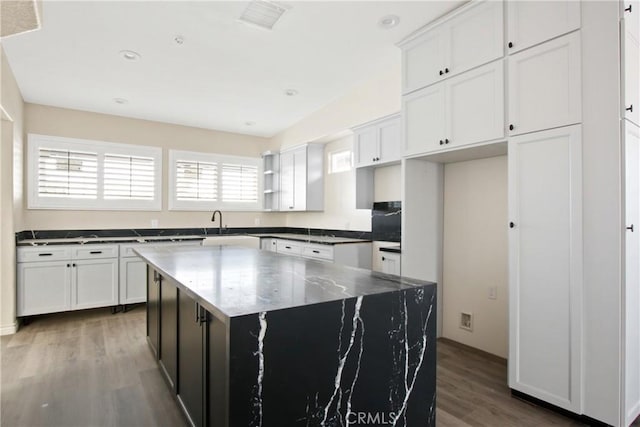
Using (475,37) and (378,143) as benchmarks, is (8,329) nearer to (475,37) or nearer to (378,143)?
(378,143)

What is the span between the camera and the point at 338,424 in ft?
4.40

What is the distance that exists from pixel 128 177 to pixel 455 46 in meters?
4.59

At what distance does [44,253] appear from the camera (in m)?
3.98

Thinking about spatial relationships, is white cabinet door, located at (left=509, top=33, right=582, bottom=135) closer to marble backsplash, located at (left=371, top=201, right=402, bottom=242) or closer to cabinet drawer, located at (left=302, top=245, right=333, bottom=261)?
marble backsplash, located at (left=371, top=201, right=402, bottom=242)

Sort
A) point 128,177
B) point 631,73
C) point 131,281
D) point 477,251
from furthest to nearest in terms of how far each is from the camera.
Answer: point 128,177, point 131,281, point 477,251, point 631,73

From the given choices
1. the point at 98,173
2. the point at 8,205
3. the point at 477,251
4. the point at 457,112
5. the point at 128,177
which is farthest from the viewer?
the point at 128,177

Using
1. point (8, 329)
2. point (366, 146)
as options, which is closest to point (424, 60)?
point (366, 146)

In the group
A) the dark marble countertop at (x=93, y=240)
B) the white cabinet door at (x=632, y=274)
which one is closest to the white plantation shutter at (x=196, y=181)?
the dark marble countertop at (x=93, y=240)

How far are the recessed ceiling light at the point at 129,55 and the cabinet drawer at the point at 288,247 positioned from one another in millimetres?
2837

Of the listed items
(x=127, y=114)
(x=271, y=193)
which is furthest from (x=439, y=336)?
(x=127, y=114)

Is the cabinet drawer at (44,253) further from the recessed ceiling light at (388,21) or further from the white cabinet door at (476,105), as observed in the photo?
the white cabinet door at (476,105)

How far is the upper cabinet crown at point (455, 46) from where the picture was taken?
2.46 metres

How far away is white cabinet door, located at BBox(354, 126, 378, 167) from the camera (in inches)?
153

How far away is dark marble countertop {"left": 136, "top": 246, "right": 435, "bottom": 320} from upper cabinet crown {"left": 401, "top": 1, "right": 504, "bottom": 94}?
1.85 meters
